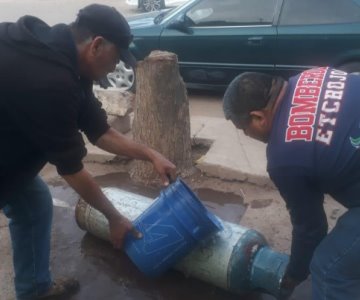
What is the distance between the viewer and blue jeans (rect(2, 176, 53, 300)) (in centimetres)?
279

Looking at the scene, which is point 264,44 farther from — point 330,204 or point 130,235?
point 130,235

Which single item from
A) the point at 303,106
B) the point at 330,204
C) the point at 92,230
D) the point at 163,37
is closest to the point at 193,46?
the point at 163,37

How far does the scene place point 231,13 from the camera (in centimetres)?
643

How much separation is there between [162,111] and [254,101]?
239 centimetres

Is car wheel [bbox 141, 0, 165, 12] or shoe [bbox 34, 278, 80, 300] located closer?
shoe [bbox 34, 278, 80, 300]

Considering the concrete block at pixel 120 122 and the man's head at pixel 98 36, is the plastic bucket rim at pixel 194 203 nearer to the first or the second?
the man's head at pixel 98 36

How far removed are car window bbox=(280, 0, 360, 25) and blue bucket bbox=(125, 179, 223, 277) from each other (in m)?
3.86

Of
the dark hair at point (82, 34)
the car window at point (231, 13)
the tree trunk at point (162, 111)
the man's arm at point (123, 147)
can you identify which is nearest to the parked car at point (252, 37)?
the car window at point (231, 13)

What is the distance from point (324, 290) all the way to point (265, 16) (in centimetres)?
461

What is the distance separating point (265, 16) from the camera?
245 inches

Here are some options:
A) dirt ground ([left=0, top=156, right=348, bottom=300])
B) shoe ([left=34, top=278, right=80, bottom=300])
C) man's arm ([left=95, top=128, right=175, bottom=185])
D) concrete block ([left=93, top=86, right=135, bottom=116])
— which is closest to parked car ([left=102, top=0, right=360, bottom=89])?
concrete block ([left=93, top=86, right=135, bottom=116])

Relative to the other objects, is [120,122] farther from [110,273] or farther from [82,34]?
[82,34]

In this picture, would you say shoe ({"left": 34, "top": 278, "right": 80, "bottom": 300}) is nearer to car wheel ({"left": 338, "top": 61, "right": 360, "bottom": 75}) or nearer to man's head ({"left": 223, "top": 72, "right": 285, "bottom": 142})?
man's head ({"left": 223, "top": 72, "right": 285, "bottom": 142})

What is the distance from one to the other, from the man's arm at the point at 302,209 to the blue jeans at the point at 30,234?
1388 millimetres
